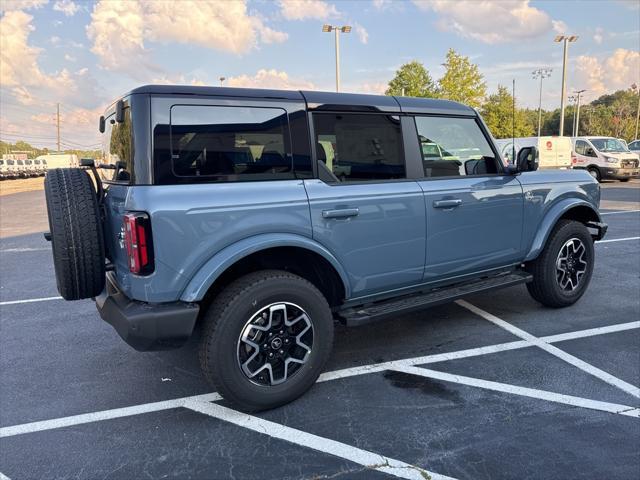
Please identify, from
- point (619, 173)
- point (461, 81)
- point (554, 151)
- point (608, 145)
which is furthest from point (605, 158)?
point (461, 81)

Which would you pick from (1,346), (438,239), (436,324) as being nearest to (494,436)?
(438,239)

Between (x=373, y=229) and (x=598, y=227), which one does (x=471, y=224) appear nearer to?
(x=373, y=229)

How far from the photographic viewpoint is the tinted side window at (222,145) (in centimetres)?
278

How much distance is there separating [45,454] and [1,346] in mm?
2021

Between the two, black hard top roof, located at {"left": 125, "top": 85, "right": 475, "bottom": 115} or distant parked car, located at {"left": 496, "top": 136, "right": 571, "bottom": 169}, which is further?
distant parked car, located at {"left": 496, "top": 136, "right": 571, "bottom": 169}

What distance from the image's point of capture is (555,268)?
4.62m

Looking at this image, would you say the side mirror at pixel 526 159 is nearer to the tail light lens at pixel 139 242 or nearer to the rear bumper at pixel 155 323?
the rear bumper at pixel 155 323

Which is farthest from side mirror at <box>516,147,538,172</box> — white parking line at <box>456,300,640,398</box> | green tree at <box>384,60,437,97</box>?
green tree at <box>384,60,437,97</box>

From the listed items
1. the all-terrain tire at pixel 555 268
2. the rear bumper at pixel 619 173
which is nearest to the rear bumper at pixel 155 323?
the all-terrain tire at pixel 555 268

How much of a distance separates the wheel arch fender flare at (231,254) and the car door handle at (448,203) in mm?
1093

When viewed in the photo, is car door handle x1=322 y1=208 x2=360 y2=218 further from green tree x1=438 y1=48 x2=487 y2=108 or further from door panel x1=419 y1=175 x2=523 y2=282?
green tree x1=438 y1=48 x2=487 y2=108

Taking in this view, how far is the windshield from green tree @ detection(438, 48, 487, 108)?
15.1 meters

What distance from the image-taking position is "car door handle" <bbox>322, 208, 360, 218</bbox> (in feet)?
10.5

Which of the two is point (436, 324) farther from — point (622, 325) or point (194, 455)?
point (194, 455)
